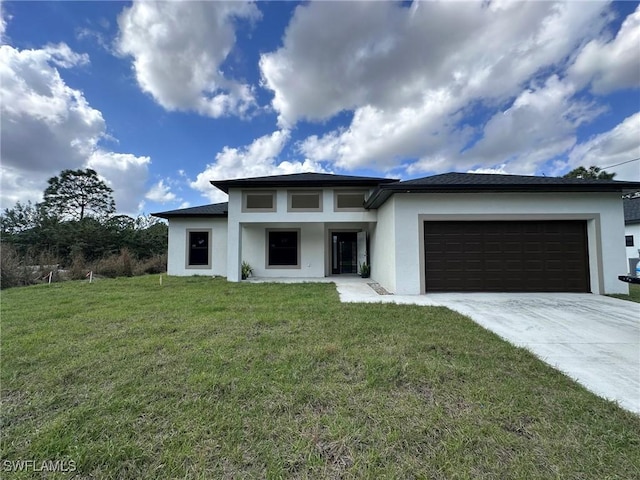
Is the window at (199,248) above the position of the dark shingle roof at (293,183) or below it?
below

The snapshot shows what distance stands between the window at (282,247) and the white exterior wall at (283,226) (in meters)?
0.24

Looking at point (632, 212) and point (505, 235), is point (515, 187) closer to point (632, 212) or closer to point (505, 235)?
point (505, 235)

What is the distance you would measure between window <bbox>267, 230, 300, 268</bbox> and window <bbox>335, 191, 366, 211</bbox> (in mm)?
2647

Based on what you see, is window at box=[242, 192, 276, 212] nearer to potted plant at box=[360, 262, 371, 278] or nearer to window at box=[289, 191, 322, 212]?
window at box=[289, 191, 322, 212]

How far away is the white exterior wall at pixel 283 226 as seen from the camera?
36.7 ft

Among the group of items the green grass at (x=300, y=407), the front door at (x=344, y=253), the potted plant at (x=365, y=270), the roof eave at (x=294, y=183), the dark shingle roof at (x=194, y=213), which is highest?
the roof eave at (x=294, y=183)

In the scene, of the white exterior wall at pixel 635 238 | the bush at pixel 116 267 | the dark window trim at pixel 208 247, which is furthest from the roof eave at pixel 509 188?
the white exterior wall at pixel 635 238

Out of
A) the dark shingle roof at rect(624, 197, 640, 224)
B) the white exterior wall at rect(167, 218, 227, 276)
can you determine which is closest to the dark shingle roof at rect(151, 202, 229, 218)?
the white exterior wall at rect(167, 218, 227, 276)

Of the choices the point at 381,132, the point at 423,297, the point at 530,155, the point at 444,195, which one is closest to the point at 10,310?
the point at 423,297

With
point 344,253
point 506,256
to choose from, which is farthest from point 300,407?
point 344,253

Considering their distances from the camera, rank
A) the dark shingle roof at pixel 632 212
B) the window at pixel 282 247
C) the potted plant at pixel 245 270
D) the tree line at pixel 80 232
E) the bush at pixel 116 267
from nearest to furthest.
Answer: the potted plant at pixel 245 270
the window at pixel 282 247
the bush at pixel 116 267
the tree line at pixel 80 232
the dark shingle roof at pixel 632 212

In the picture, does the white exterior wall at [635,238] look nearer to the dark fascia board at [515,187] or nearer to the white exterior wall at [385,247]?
the dark fascia board at [515,187]

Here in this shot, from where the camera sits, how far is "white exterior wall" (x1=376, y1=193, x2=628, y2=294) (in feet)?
26.4

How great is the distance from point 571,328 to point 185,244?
14.1 metres
